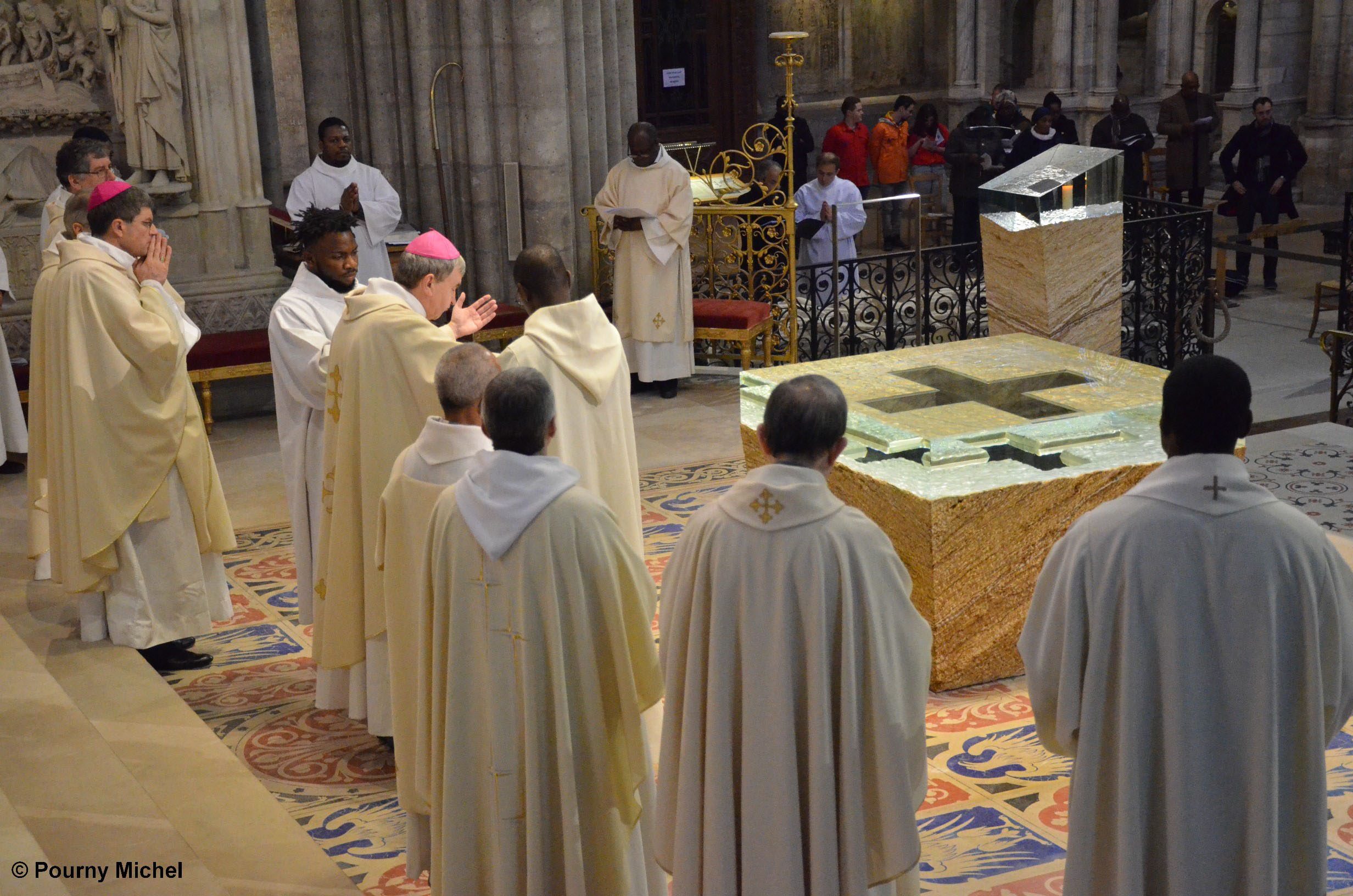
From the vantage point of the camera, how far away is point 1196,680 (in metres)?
3.09

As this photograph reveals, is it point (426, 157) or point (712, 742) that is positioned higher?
point (426, 157)

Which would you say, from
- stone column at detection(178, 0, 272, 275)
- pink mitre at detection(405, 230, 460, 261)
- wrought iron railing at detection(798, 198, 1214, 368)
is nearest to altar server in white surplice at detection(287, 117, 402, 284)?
stone column at detection(178, 0, 272, 275)

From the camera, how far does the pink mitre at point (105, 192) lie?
18.6 feet

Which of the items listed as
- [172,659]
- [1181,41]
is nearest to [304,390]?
[172,659]

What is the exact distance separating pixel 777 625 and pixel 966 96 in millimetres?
16901

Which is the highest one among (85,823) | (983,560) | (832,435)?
(832,435)

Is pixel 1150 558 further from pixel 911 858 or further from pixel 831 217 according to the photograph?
pixel 831 217

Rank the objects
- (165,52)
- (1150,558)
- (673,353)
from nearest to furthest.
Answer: (1150,558) → (165,52) → (673,353)

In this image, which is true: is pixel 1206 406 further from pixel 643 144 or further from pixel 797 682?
pixel 643 144

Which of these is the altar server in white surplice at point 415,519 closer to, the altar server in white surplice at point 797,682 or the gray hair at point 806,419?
the altar server in white surplice at point 797,682

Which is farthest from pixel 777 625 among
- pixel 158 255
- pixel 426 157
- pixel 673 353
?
pixel 426 157

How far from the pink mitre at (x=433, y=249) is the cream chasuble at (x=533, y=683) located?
152cm

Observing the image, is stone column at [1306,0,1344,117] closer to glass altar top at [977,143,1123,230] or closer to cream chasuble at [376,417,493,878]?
glass altar top at [977,143,1123,230]

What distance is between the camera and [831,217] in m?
10.8
